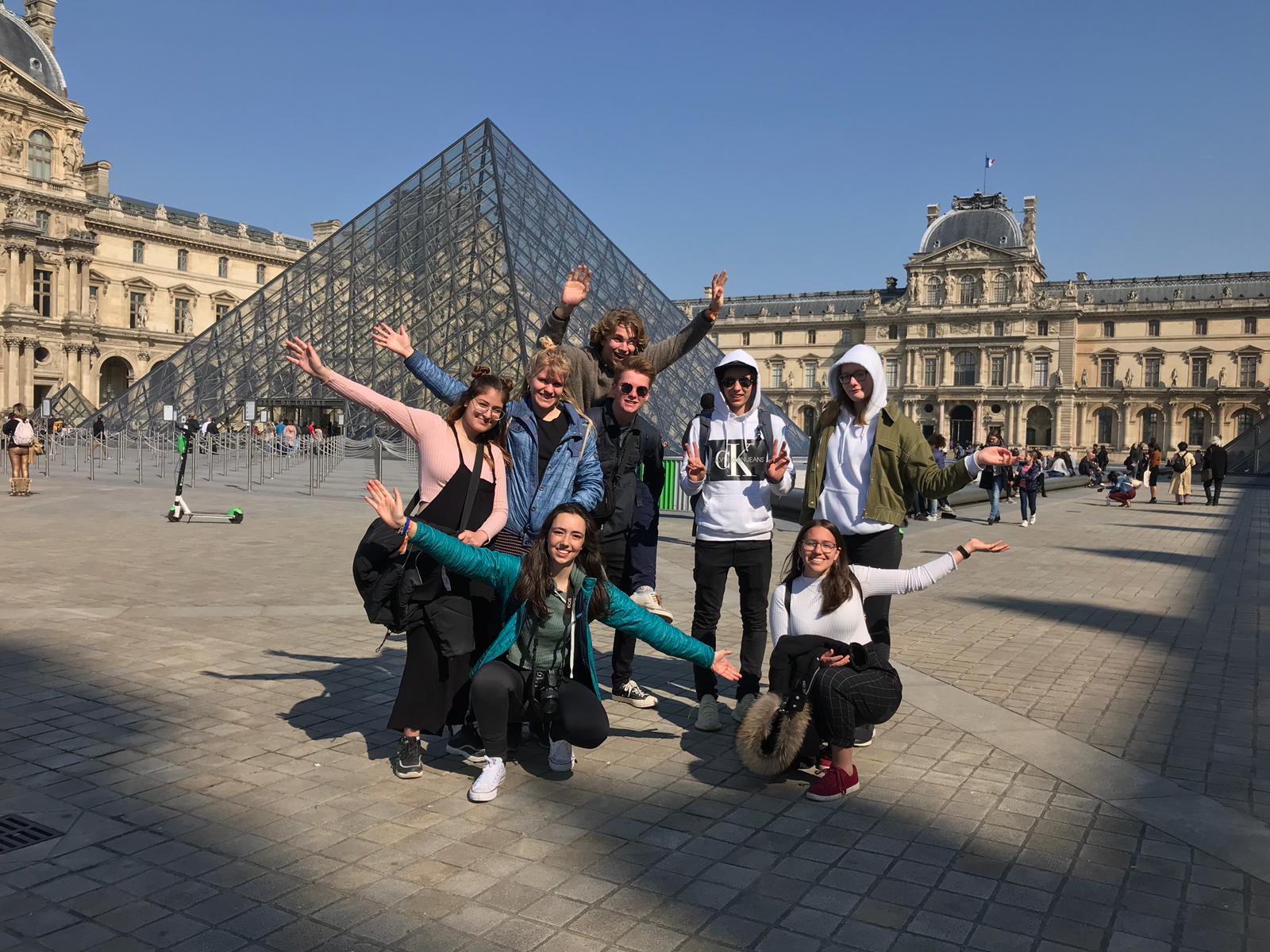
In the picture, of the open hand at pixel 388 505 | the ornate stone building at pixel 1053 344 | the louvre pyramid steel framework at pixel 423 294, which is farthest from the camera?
the ornate stone building at pixel 1053 344

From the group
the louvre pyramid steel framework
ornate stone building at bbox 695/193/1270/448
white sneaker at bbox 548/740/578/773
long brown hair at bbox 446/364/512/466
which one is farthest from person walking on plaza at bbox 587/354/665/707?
ornate stone building at bbox 695/193/1270/448

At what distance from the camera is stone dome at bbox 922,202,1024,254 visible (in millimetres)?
64000

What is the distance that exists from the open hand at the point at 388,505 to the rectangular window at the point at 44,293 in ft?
158

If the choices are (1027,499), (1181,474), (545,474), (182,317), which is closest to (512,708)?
(545,474)

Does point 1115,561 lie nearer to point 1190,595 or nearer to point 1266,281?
point 1190,595

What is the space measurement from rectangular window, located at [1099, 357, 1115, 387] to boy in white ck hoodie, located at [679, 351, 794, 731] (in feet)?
210

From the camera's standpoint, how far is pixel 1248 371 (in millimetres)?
58094

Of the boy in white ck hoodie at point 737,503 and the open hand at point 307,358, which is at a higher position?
the open hand at point 307,358

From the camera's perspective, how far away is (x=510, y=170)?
24891mm

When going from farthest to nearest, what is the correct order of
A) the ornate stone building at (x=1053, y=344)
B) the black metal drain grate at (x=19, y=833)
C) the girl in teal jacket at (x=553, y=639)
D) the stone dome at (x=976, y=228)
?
the stone dome at (x=976, y=228) < the ornate stone building at (x=1053, y=344) < the girl in teal jacket at (x=553, y=639) < the black metal drain grate at (x=19, y=833)

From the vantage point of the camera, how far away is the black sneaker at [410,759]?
3.30m

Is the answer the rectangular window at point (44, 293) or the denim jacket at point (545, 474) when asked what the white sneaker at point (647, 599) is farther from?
the rectangular window at point (44, 293)

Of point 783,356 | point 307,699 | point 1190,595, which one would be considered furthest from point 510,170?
point 783,356

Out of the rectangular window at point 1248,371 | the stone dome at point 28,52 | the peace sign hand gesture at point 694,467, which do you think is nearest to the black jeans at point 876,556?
the peace sign hand gesture at point 694,467
